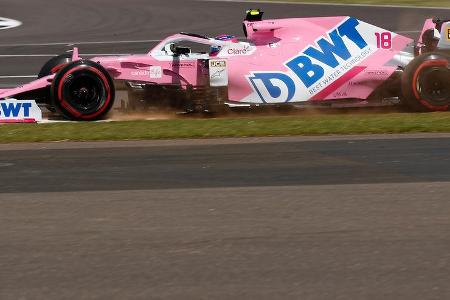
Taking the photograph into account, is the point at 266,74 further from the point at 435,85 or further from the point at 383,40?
the point at 435,85

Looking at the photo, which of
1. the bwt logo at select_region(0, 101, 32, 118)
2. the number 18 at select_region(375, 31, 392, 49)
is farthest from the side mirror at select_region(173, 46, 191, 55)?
the number 18 at select_region(375, 31, 392, 49)

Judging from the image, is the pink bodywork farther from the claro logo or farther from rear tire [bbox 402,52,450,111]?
rear tire [bbox 402,52,450,111]

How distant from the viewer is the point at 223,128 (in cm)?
1253

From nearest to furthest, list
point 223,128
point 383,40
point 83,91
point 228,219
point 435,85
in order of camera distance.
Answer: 1. point 228,219
2. point 223,128
3. point 83,91
4. point 435,85
5. point 383,40

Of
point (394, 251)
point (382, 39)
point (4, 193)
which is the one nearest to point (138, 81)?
point (382, 39)

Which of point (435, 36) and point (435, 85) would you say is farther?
point (435, 36)

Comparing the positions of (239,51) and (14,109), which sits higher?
(239,51)

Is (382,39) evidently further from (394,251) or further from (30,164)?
(394,251)

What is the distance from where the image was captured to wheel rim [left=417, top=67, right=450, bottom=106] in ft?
46.8

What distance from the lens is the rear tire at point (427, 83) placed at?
14.2m

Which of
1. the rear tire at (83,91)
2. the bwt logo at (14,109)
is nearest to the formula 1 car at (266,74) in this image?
the rear tire at (83,91)

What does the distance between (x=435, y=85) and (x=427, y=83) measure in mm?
142

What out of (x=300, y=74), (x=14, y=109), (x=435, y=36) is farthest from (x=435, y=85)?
(x=14, y=109)

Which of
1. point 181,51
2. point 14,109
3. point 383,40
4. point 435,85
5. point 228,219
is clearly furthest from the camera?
point 383,40
